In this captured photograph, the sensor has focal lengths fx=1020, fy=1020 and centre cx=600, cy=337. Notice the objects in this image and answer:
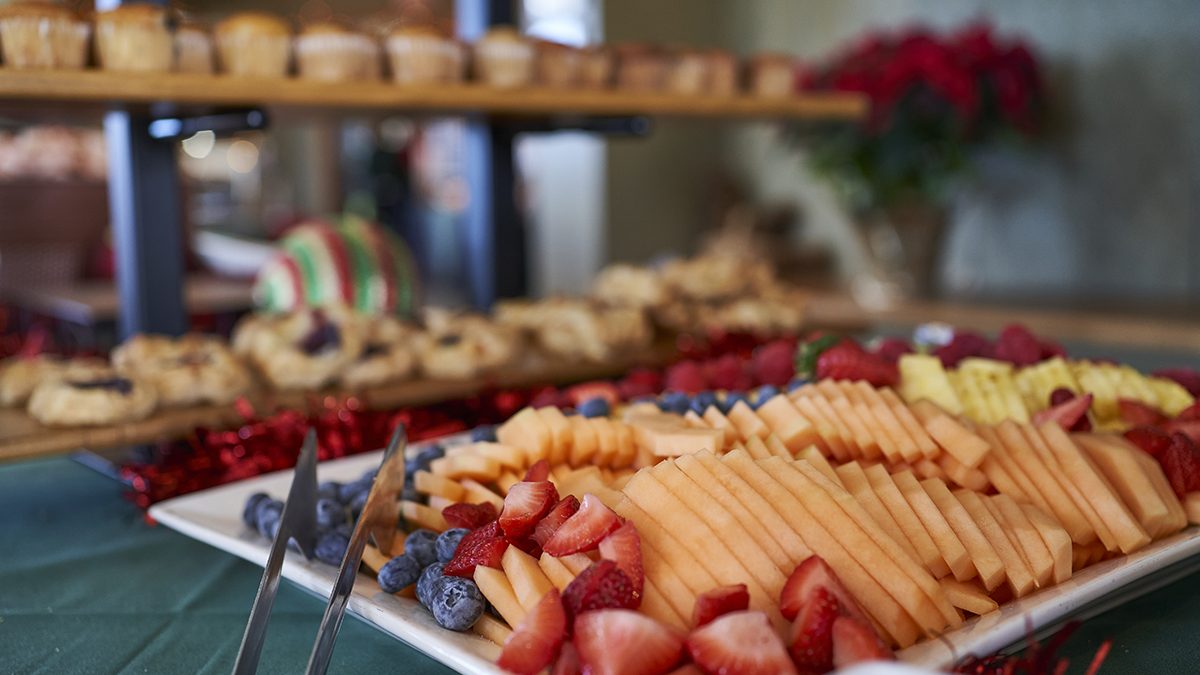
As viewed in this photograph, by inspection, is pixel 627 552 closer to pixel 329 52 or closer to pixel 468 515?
pixel 468 515

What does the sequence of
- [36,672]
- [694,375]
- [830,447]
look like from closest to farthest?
1. [36,672]
2. [830,447]
3. [694,375]

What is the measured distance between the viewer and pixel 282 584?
1.00 meters

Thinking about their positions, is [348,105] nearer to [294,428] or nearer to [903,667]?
[294,428]

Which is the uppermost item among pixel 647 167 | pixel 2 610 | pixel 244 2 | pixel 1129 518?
pixel 244 2

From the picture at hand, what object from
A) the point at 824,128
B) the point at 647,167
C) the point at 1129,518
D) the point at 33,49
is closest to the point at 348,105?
the point at 33,49

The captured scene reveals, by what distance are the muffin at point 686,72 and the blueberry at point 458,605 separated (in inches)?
53.5

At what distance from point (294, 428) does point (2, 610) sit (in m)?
0.44

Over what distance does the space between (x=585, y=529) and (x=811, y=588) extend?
0.17m

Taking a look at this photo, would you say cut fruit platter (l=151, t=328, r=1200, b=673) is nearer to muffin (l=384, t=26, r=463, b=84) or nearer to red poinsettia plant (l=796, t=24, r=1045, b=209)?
muffin (l=384, t=26, r=463, b=84)

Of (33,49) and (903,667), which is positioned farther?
(33,49)

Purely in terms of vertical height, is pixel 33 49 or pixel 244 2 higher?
pixel 244 2

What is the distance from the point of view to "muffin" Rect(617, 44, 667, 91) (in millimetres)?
1889

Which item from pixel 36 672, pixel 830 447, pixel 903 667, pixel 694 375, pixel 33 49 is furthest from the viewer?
pixel 694 375

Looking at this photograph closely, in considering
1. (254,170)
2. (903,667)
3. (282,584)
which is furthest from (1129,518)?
(254,170)
